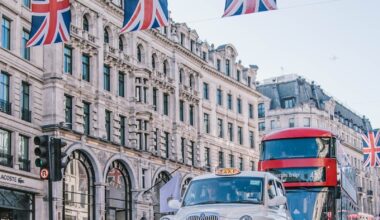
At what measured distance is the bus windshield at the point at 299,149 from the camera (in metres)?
29.1

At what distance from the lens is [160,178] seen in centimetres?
5472

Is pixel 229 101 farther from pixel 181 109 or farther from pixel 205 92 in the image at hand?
pixel 181 109

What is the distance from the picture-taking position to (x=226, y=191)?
16.1 metres

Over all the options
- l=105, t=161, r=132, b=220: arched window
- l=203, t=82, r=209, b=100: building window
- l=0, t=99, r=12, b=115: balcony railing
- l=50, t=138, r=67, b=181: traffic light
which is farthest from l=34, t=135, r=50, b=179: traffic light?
l=203, t=82, r=209, b=100: building window

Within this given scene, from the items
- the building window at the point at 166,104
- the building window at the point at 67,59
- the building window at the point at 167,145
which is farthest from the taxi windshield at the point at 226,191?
the building window at the point at 166,104

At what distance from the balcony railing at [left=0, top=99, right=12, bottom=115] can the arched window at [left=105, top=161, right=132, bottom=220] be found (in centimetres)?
1041

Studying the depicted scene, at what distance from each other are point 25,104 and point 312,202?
18770mm

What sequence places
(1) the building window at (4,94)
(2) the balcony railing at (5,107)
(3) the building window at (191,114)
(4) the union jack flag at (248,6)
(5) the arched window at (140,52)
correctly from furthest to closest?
(3) the building window at (191,114)
(5) the arched window at (140,52)
(1) the building window at (4,94)
(2) the balcony railing at (5,107)
(4) the union jack flag at (248,6)

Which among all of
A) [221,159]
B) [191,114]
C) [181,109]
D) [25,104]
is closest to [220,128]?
[221,159]

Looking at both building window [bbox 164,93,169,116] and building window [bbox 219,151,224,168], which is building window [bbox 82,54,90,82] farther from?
building window [bbox 219,151,224,168]

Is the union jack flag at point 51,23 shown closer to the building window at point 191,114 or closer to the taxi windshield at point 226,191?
the taxi windshield at point 226,191

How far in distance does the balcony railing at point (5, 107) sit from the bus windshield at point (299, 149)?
14959mm

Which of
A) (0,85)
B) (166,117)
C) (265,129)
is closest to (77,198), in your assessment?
(0,85)

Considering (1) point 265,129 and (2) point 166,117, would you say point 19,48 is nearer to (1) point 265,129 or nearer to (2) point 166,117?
(2) point 166,117
